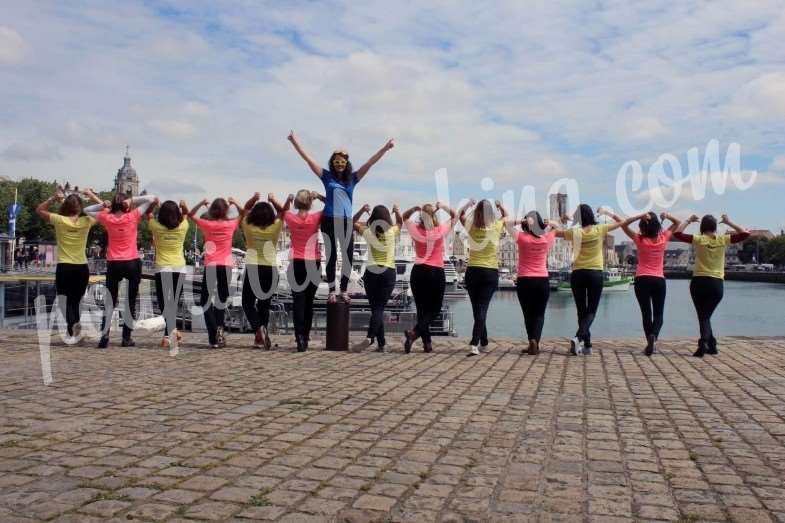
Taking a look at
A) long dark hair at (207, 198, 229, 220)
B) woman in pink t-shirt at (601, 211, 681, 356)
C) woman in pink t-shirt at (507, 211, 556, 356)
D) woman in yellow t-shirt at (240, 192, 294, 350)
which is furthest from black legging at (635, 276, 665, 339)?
long dark hair at (207, 198, 229, 220)

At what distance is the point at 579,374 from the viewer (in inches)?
343

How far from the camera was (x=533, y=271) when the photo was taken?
1094cm

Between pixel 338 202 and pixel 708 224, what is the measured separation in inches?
217

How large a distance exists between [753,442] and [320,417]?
126 inches

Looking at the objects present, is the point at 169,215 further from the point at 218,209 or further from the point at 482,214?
the point at 482,214

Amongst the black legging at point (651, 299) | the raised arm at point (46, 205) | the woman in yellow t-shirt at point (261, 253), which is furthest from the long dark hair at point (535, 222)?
the raised arm at point (46, 205)

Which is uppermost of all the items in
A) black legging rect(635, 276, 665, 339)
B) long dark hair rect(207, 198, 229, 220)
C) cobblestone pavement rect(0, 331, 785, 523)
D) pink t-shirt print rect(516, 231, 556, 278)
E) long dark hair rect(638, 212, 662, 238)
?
long dark hair rect(207, 198, 229, 220)

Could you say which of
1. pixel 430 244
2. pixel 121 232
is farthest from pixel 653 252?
pixel 121 232

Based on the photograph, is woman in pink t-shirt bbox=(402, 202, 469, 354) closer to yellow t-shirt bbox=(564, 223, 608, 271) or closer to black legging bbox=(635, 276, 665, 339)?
yellow t-shirt bbox=(564, 223, 608, 271)

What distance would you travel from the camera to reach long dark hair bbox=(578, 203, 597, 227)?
11188 millimetres

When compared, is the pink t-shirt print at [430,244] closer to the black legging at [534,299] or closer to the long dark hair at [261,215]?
the black legging at [534,299]

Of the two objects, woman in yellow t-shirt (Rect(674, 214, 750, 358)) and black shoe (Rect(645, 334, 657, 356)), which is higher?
woman in yellow t-shirt (Rect(674, 214, 750, 358))

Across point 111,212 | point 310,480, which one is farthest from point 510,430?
point 111,212

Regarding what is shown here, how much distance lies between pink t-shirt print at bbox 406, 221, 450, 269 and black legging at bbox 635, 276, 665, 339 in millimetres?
2994
